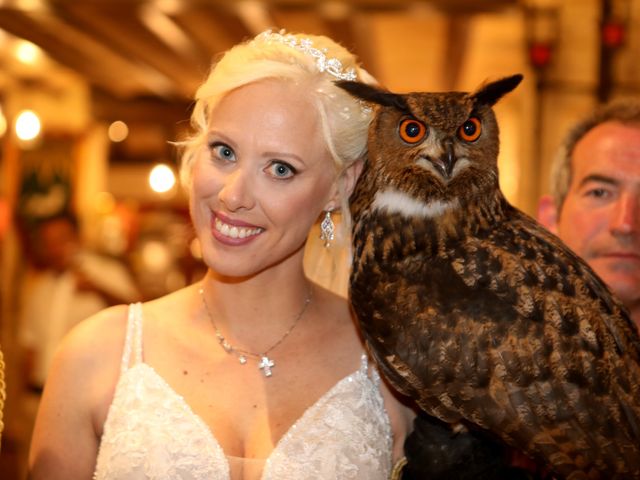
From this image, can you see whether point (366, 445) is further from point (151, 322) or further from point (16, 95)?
point (16, 95)

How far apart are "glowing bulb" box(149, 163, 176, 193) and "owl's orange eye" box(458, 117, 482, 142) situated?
719 centimetres

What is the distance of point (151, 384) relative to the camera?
2.10 m

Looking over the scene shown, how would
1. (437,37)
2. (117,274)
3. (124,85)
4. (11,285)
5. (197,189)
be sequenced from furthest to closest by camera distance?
(124,85) → (11,285) → (437,37) → (117,274) → (197,189)

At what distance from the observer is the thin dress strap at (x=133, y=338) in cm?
214

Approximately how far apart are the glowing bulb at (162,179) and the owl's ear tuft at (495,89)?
7.18 meters

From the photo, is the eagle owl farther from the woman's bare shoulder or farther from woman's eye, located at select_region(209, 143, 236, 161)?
the woman's bare shoulder

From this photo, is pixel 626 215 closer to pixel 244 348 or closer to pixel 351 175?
pixel 351 175

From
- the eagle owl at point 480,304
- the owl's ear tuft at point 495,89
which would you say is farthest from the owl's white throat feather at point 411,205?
the owl's ear tuft at point 495,89

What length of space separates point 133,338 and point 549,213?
1.25m

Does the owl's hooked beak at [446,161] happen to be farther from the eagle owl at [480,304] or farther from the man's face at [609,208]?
the man's face at [609,208]

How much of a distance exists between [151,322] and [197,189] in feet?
1.18

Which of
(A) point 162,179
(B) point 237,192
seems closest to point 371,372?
(B) point 237,192

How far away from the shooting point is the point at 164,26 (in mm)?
6262

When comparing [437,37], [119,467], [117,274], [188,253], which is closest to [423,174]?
[119,467]
